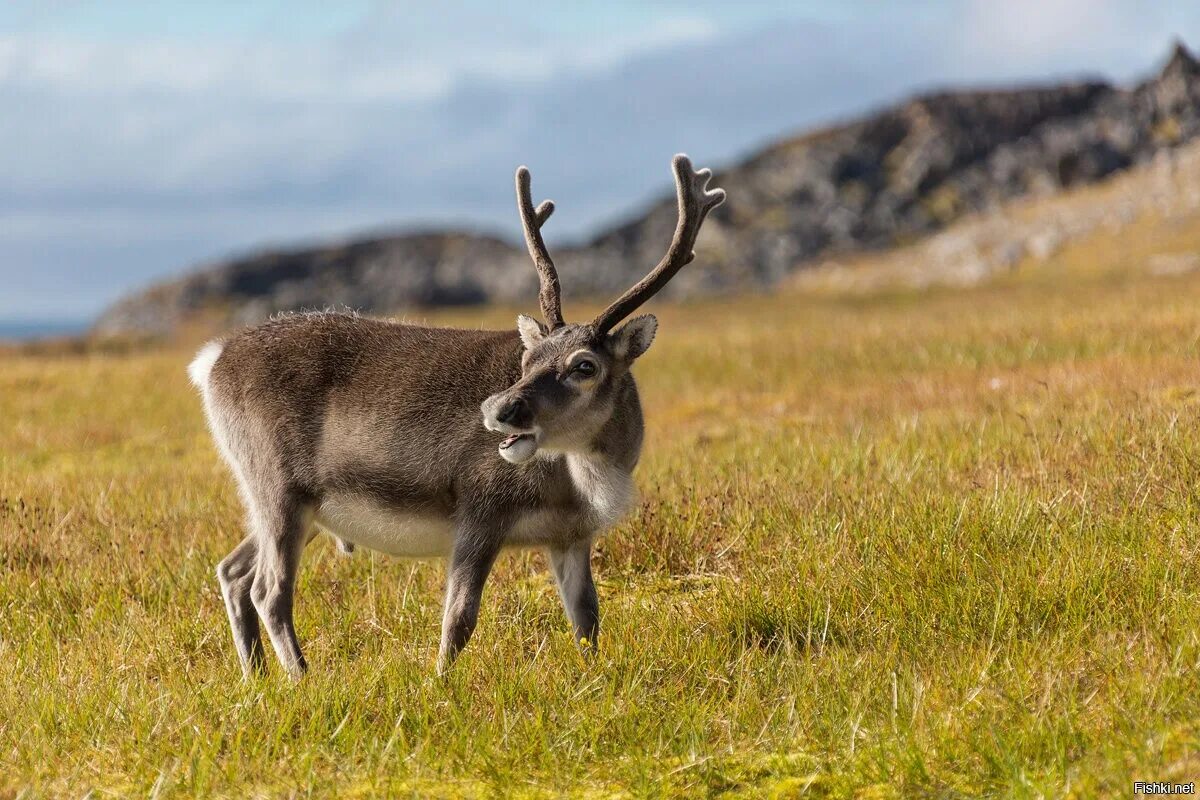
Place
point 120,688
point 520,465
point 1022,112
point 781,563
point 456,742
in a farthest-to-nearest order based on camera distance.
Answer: point 1022,112 < point 781,563 < point 520,465 < point 120,688 < point 456,742

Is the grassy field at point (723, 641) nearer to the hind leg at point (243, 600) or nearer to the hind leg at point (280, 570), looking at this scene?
the hind leg at point (243, 600)

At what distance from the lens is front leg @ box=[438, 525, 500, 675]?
241 inches

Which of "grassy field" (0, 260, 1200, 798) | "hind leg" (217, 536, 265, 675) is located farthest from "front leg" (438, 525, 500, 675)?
"hind leg" (217, 536, 265, 675)

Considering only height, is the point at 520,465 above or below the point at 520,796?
above

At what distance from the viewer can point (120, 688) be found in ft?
18.9

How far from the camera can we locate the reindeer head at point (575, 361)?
5848mm

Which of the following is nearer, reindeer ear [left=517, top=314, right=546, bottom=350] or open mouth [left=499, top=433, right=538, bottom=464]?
open mouth [left=499, top=433, right=538, bottom=464]

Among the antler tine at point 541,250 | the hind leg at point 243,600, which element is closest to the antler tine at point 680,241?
the antler tine at point 541,250

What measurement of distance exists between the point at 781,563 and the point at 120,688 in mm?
3322

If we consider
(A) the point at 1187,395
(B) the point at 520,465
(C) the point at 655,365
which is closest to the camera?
(B) the point at 520,465

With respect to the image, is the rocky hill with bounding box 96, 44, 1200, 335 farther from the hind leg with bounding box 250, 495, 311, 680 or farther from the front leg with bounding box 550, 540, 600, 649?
the hind leg with bounding box 250, 495, 311, 680

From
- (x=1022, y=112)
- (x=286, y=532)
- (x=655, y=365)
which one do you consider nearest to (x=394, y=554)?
(x=286, y=532)

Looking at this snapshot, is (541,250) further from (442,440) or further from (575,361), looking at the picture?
(442,440)

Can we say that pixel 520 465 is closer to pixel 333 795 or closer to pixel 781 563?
pixel 781 563
